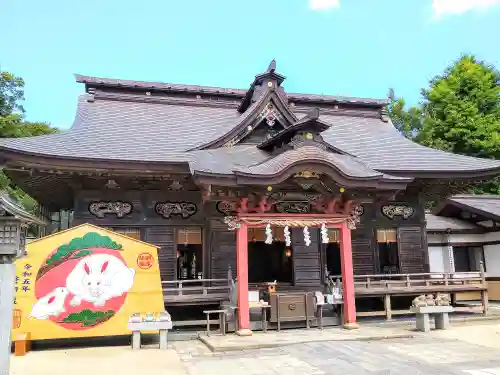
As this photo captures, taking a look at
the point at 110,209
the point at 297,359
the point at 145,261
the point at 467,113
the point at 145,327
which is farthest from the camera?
the point at 467,113

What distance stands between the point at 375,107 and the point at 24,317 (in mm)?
16410

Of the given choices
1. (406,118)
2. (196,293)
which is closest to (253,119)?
(196,293)

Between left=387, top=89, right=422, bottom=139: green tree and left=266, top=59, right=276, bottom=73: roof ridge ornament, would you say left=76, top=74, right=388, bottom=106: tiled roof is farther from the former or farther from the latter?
left=387, top=89, right=422, bottom=139: green tree

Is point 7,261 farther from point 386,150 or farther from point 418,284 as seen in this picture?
point 386,150

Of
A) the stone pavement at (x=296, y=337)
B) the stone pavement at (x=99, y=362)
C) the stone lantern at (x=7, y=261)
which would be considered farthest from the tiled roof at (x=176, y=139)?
the stone pavement at (x=99, y=362)

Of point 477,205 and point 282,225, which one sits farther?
point 477,205

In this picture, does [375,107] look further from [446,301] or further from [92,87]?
[92,87]

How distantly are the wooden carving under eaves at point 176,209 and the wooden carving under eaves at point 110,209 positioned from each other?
925 millimetres

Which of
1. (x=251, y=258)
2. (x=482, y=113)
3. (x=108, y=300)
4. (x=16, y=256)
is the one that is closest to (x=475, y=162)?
(x=251, y=258)

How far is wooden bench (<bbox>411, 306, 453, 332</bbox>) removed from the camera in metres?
11.5

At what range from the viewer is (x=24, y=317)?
30.7 feet

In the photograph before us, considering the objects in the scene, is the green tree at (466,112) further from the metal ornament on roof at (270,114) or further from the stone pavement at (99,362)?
the stone pavement at (99,362)

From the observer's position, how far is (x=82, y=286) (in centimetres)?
979

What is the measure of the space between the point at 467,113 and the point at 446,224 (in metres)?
14.8
